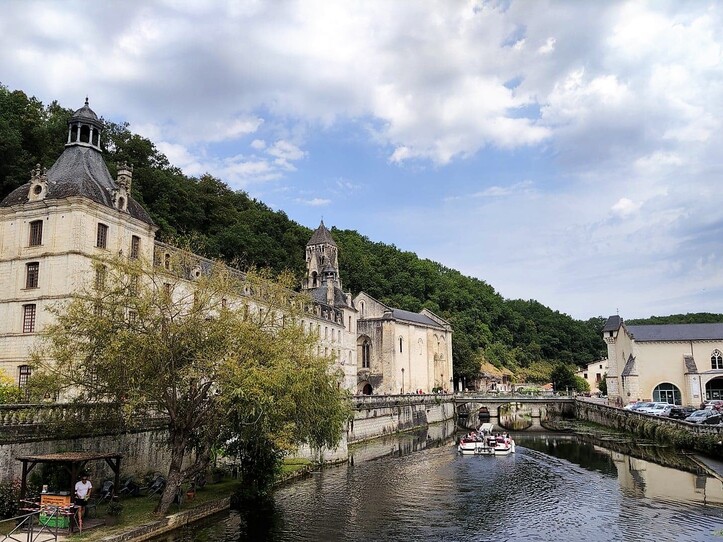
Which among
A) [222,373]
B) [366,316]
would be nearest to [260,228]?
[366,316]

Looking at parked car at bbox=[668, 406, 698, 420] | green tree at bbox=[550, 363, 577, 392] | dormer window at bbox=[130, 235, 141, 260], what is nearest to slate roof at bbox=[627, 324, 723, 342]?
parked car at bbox=[668, 406, 698, 420]

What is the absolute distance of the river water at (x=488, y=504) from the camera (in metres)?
20.1

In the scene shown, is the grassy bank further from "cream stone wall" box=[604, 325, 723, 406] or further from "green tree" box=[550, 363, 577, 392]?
"green tree" box=[550, 363, 577, 392]

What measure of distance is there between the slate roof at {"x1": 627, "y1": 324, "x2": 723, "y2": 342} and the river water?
24.0 metres

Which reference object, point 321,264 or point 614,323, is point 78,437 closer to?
point 321,264

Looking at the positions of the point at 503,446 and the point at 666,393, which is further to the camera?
the point at 666,393

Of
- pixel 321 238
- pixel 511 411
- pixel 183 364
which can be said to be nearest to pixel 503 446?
pixel 183 364

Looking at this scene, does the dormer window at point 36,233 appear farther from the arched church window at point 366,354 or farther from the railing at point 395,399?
the arched church window at point 366,354

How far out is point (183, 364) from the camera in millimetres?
20078

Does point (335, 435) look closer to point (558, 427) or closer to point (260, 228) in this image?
point (558, 427)

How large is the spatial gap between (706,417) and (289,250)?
56267 millimetres

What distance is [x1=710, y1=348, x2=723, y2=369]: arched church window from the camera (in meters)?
56.9

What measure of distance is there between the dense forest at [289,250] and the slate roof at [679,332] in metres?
38.7

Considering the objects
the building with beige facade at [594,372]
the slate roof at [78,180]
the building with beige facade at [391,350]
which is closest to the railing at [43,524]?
the slate roof at [78,180]
